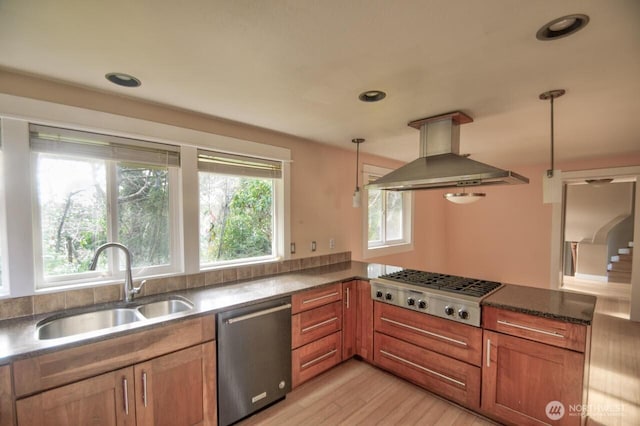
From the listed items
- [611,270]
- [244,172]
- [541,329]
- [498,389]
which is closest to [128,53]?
[244,172]

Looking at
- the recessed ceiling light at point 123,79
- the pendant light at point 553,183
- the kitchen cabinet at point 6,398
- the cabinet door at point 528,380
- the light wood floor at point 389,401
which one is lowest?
the light wood floor at point 389,401

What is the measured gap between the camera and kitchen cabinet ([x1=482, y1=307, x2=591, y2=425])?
1.63 meters

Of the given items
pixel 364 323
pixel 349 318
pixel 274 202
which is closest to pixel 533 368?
pixel 364 323

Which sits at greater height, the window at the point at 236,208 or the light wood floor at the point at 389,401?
the window at the point at 236,208

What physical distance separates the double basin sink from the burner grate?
1.75m

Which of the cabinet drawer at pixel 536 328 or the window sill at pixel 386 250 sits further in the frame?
the window sill at pixel 386 250

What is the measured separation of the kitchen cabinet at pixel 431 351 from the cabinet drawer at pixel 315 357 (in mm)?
366

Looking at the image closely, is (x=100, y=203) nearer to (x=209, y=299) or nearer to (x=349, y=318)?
(x=209, y=299)

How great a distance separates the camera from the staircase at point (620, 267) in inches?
239

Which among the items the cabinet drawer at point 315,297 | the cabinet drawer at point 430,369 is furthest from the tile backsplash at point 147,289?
the cabinet drawer at point 430,369

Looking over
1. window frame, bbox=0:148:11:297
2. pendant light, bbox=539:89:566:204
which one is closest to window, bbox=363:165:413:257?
pendant light, bbox=539:89:566:204

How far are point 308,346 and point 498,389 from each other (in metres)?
1.37

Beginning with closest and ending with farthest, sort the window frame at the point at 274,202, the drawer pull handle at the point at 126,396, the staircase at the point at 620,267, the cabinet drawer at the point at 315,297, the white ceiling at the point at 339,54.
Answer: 1. the white ceiling at the point at 339,54
2. the drawer pull handle at the point at 126,396
3. the cabinet drawer at the point at 315,297
4. the window frame at the point at 274,202
5. the staircase at the point at 620,267

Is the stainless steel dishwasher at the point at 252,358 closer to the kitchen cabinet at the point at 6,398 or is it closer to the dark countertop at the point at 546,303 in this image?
the kitchen cabinet at the point at 6,398
